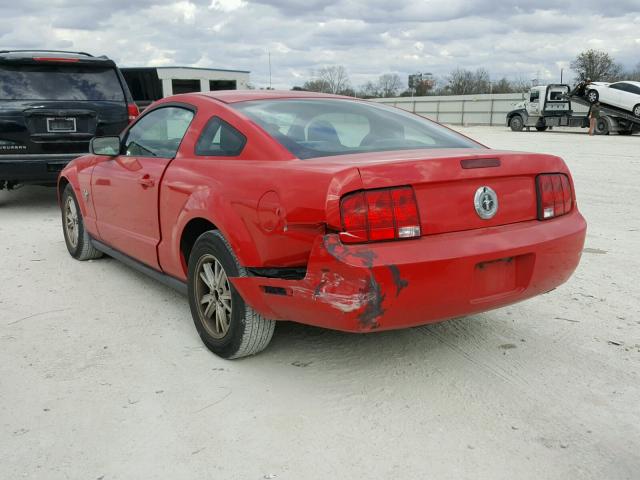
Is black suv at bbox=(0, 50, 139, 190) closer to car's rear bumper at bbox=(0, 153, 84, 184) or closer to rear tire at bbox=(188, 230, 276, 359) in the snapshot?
car's rear bumper at bbox=(0, 153, 84, 184)

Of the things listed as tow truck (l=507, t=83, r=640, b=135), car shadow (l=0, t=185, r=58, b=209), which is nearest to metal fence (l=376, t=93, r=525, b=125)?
tow truck (l=507, t=83, r=640, b=135)

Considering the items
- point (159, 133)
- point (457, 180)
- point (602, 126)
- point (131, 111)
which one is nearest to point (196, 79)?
point (602, 126)

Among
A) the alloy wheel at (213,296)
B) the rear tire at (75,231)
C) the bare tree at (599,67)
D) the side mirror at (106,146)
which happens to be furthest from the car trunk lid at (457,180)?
the bare tree at (599,67)

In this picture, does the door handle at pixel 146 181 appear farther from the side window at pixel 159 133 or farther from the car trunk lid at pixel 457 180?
the car trunk lid at pixel 457 180

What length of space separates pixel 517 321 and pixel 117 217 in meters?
3.02

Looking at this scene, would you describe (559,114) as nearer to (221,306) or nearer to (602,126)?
(602,126)

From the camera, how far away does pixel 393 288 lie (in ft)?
8.82

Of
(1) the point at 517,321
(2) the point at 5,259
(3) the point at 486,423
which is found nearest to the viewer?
(3) the point at 486,423

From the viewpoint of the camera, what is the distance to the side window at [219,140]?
3441 millimetres

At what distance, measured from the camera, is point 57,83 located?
25.4ft

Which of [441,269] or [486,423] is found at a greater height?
[441,269]

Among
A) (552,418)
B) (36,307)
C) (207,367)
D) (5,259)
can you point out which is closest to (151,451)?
(207,367)

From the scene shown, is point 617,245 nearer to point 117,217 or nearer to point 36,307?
point 117,217

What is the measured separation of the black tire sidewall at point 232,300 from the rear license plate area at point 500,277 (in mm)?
1194
